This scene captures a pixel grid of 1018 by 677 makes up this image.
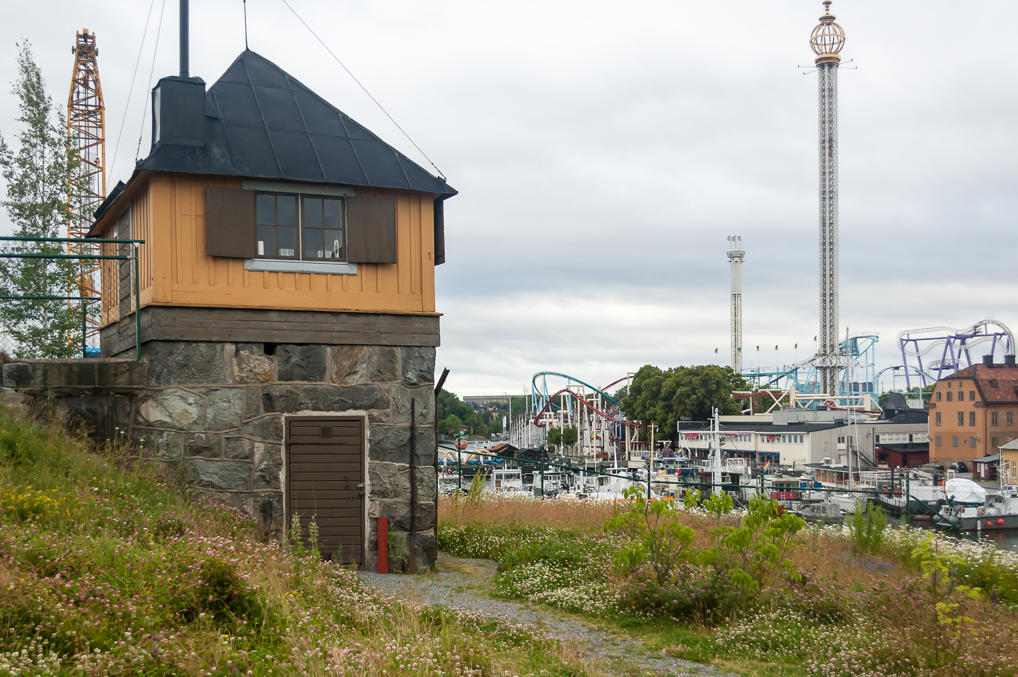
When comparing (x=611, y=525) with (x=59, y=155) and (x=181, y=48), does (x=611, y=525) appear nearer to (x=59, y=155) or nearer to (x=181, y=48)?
(x=181, y=48)

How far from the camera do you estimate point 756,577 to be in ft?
29.4

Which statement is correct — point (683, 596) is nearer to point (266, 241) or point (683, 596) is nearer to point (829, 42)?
point (266, 241)

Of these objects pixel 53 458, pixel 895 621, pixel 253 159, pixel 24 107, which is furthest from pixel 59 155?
pixel 895 621

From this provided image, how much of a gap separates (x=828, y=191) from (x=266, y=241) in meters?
85.9

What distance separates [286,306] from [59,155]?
12.4m

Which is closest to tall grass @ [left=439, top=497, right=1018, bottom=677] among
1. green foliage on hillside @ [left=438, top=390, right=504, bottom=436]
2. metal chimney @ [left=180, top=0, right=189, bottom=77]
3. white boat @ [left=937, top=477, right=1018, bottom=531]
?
metal chimney @ [left=180, top=0, right=189, bottom=77]

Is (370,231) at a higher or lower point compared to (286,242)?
higher

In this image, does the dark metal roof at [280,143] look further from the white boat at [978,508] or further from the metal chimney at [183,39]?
the white boat at [978,508]

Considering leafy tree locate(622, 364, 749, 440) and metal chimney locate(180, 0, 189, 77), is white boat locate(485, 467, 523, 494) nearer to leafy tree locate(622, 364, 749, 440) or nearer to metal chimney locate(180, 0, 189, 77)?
metal chimney locate(180, 0, 189, 77)

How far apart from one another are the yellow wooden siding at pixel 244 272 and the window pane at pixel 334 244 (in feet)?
0.87

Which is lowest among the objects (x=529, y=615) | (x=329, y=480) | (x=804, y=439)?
(x=804, y=439)

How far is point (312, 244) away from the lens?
10914 mm

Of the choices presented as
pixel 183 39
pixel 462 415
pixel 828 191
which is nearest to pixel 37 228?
pixel 183 39

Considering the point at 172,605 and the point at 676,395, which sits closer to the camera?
the point at 172,605
